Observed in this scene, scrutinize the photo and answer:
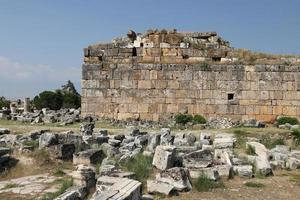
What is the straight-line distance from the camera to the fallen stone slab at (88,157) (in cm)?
1119

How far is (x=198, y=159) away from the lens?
1037cm

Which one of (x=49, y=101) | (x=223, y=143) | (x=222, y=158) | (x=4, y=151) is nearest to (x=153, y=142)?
(x=223, y=143)

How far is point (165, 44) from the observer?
1964 centimetres

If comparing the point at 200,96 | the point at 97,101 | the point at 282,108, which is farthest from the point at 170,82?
the point at 282,108

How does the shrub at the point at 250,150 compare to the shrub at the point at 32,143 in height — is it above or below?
below

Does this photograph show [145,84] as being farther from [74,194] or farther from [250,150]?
[74,194]

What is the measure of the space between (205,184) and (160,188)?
3.37 feet

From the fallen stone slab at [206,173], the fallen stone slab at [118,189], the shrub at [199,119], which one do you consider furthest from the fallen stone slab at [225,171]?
the shrub at [199,119]

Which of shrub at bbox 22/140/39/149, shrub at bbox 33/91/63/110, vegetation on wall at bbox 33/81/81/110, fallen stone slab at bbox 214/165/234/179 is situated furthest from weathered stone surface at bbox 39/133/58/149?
shrub at bbox 33/91/63/110

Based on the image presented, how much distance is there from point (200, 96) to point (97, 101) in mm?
4553

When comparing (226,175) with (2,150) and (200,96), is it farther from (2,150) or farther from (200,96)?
(200,96)

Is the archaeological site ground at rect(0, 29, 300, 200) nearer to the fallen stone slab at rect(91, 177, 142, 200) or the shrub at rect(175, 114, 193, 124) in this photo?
the shrub at rect(175, 114, 193, 124)

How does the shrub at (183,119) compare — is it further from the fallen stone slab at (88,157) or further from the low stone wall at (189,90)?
the fallen stone slab at (88,157)

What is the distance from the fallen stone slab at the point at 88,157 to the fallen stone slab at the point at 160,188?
121 inches
